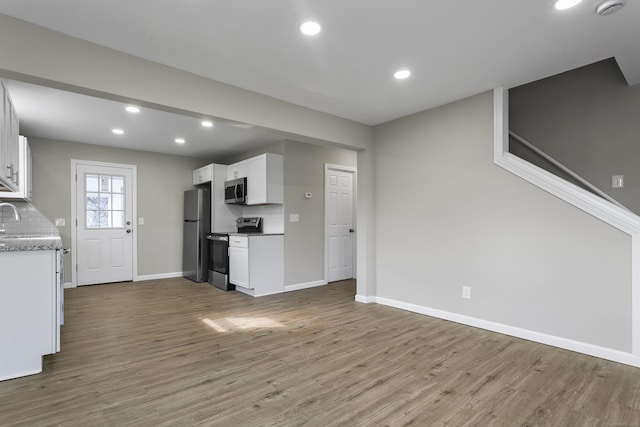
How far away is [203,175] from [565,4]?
224 inches

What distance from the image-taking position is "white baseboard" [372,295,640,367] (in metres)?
2.60

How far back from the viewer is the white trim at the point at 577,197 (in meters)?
2.55

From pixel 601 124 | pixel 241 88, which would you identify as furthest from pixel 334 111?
pixel 601 124

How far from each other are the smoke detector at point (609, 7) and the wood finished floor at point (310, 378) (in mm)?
2430

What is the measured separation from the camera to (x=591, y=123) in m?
3.75

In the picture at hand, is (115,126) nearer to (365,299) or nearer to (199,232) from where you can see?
(199,232)

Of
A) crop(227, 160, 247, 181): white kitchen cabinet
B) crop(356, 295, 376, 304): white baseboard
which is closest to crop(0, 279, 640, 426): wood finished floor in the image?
crop(356, 295, 376, 304): white baseboard

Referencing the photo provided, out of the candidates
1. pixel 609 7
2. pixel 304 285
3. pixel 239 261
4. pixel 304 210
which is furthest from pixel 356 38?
pixel 304 285

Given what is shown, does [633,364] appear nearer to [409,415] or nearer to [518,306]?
[518,306]

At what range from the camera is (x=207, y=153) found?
6.29 meters

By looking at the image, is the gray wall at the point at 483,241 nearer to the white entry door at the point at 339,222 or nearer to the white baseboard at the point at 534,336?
the white baseboard at the point at 534,336

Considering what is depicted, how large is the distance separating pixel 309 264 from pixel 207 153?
9.67 feet

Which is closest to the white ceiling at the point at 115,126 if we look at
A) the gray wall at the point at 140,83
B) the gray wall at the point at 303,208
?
the gray wall at the point at 140,83

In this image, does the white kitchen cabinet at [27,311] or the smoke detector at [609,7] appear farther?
the white kitchen cabinet at [27,311]
